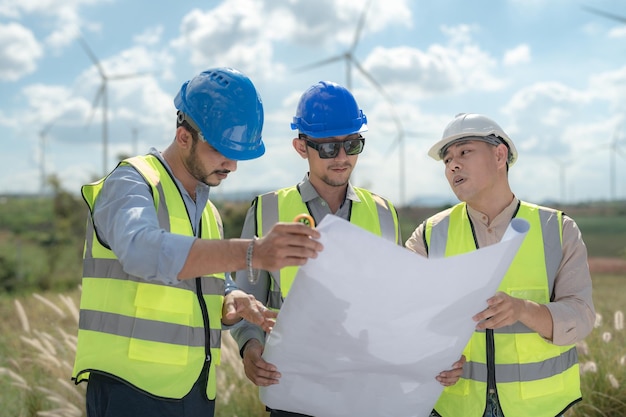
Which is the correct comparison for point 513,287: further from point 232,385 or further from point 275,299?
point 232,385

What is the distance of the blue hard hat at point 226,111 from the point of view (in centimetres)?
317

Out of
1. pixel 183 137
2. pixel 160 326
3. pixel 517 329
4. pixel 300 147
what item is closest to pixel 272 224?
pixel 300 147

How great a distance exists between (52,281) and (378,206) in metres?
22.0

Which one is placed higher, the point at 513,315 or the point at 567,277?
the point at 567,277

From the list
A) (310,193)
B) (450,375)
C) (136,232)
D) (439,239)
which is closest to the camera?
(136,232)

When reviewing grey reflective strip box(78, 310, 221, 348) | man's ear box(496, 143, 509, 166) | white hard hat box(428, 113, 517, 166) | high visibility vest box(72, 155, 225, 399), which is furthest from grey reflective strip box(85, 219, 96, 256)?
man's ear box(496, 143, 509, 166)

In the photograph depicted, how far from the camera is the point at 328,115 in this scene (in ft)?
13.6

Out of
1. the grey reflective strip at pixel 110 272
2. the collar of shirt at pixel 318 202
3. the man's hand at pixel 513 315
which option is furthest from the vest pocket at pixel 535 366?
the grey reflective strip at pixel 110 272

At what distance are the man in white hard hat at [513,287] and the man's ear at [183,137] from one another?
1558 mm

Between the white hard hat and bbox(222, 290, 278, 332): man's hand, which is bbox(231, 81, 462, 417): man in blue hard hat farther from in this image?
the white hard hat

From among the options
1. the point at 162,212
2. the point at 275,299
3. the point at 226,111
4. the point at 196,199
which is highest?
the point at 226,111

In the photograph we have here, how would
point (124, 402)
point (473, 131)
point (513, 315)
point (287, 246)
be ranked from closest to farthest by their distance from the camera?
point (287, 246)
point (124, 402)
point (513, 315)
point (473, 131)

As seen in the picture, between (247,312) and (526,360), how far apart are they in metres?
1.59

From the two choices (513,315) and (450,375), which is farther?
(450,375)
